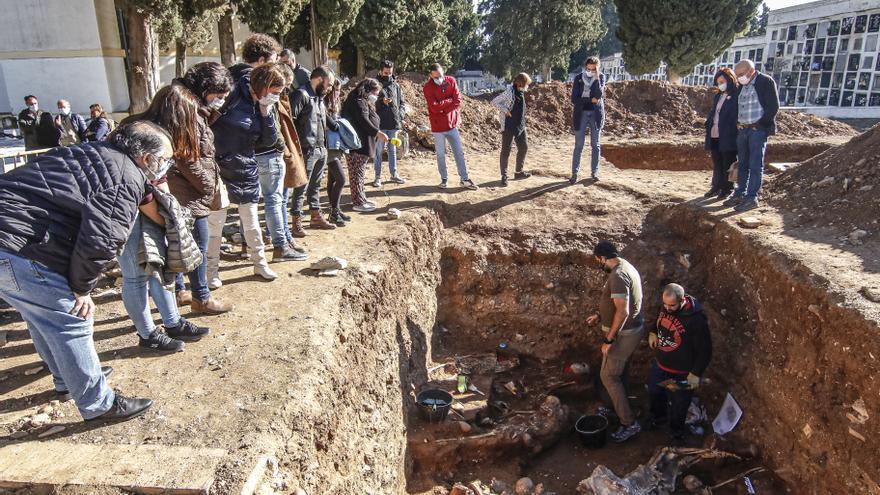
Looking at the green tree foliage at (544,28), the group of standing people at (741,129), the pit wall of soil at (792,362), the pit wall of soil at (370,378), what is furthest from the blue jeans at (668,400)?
the green tree foliage at (544,28)

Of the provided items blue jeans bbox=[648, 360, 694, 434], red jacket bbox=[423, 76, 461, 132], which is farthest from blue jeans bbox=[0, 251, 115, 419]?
red jacket bbox=[423, 76, 461, 132]

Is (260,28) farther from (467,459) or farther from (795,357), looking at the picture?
(795,357)

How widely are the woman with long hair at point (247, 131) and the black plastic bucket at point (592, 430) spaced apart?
4336 millimetres

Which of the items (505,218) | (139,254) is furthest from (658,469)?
(139,254)

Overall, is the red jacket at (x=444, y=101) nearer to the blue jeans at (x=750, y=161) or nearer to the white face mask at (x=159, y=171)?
the blue jeans at (x=750, y=161)

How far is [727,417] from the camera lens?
6086mm

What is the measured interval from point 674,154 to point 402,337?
1018cm

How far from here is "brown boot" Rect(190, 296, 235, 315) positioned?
14.5 ft

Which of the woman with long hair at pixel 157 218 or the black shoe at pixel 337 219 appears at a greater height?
the woman with long hair at pixel 157 218

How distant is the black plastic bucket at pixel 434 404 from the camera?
19.2 ft

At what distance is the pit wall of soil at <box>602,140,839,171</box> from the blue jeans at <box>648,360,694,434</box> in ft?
26.9

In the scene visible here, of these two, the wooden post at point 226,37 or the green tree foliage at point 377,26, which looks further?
the green tree foliage at point 377,26

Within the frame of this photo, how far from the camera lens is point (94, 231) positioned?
9.02 feet

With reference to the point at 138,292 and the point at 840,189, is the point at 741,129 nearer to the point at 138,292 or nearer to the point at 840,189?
the point at 840,189
